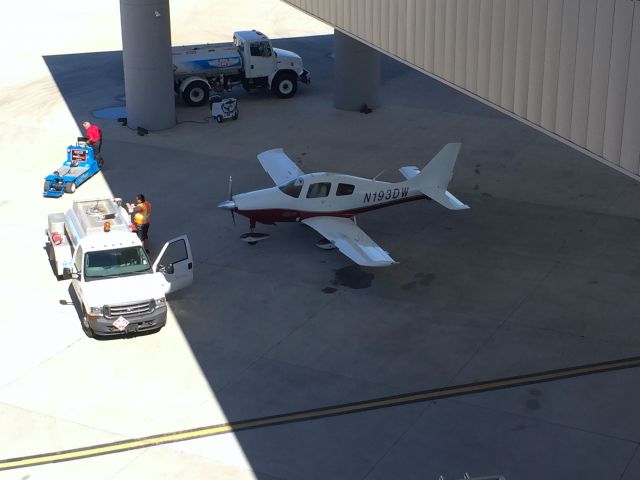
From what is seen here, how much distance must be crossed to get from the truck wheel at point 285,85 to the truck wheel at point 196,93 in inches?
113

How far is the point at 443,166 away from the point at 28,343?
11.5m

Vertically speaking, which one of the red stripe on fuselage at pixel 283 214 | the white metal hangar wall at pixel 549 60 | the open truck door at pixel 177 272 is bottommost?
the open truck door at pixel 177 272

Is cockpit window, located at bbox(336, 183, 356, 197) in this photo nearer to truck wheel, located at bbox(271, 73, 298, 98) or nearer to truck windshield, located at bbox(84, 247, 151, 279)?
truck windshield, located at bbox(84, 247, 151, 279)

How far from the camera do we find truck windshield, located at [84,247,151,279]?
2156 cm

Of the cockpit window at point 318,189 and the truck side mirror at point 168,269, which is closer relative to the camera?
the truck side mirror at point 168,269

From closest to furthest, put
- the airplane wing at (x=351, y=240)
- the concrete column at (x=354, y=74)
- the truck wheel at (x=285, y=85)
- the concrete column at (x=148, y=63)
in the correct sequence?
1. the airplane wing at (x=351, y=240)
2. the concrete column at (x=148, y=63)
3. the concrete column at (x=354, y=74)
4. the truck wheel at (x=285, y=85)

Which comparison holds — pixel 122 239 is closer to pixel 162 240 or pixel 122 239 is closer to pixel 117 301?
pixel 117 301

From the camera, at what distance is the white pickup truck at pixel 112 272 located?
818 inches

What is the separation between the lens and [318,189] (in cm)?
2541

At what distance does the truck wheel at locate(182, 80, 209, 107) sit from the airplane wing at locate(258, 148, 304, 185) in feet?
31.9

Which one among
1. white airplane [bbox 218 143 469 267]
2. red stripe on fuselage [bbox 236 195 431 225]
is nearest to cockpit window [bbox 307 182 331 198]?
white airplane [bbox 218 143 469 267]

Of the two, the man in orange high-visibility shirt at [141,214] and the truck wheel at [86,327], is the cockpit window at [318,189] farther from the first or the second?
the truck wheel at [86,327]

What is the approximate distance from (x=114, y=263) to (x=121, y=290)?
0.91 metres

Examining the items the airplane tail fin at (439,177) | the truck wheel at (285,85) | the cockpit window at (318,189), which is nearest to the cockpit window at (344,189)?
the cockpit window at (318,189)
